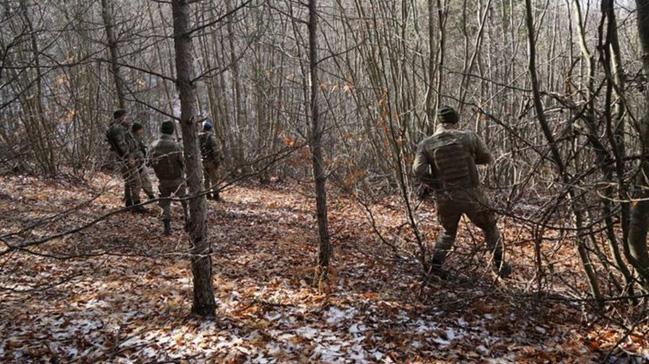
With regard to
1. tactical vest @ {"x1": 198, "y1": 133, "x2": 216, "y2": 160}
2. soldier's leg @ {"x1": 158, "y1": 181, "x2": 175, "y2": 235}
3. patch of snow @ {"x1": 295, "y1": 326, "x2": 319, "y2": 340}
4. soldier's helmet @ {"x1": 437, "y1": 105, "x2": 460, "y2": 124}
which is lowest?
patch of snow @ {"x1": 295, "y1": 326, "x2": 319, "y2": 340}

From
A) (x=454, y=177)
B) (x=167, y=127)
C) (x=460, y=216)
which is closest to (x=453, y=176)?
(x=454, y=177)

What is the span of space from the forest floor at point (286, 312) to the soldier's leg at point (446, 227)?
27cm

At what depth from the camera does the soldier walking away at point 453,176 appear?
5.18 m

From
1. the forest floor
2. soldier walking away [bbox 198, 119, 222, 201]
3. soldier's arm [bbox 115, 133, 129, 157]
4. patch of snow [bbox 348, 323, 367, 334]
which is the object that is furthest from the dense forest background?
patch of snow [bbox 348, 323, 367, 334]

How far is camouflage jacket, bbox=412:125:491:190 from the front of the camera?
520 cm

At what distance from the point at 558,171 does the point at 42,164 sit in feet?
44.5

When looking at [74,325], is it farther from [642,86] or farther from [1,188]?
[1,188]

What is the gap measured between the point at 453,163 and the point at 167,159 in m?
4.93

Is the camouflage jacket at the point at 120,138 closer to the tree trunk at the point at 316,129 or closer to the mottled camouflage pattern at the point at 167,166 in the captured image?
the mottled camouflage pattern at the point at 167,166

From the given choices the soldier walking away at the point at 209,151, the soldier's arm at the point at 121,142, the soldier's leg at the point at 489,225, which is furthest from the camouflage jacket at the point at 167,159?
the soldier's leg at the point at 489,225

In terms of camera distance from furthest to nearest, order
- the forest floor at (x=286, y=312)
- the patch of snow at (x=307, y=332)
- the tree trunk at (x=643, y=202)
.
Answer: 1. the patch of snow at (x=307, y=332)
2. the forest floor at (x=286, y=312)
3. the tree trunk at (x=643, y=202)

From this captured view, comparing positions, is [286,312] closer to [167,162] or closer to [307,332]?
[307,332]

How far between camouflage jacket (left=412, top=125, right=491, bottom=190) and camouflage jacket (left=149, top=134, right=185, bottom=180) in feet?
14.5

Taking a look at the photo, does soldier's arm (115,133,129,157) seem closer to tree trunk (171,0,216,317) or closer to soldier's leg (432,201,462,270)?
tree trunk (171,0,216,317)
